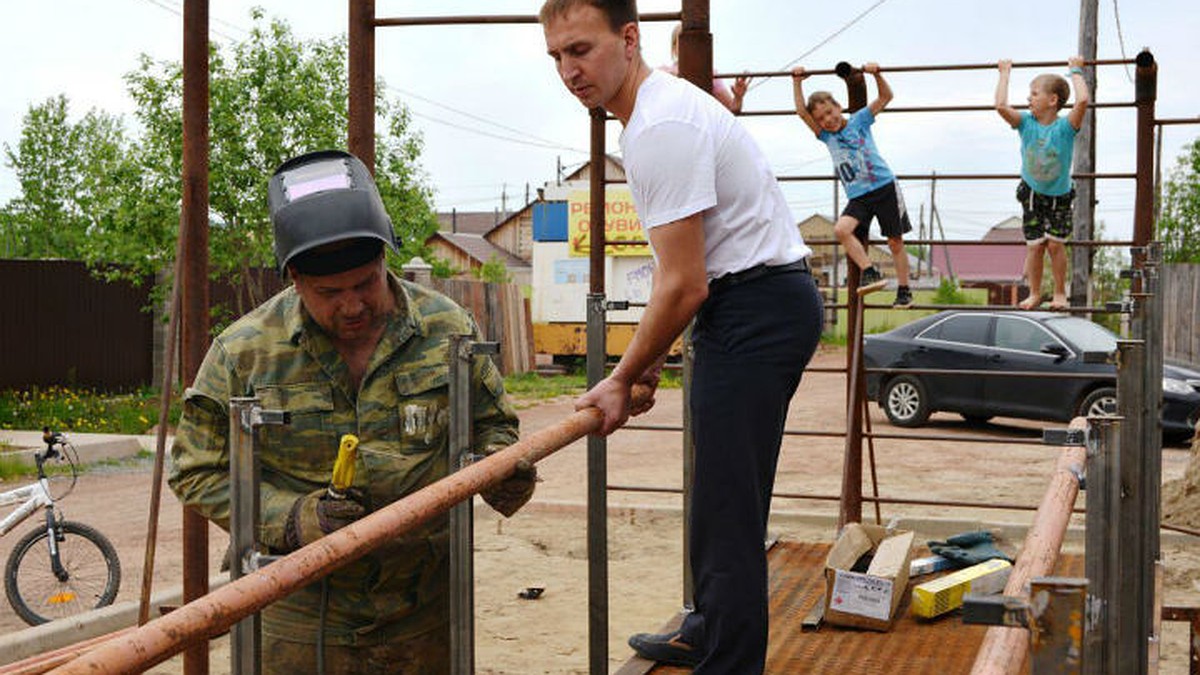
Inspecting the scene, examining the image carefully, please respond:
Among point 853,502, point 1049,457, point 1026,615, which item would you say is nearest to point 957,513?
point 853,502

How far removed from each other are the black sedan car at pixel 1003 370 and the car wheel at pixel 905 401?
1cm

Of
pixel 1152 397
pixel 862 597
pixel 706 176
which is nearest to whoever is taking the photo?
pixel 706 176

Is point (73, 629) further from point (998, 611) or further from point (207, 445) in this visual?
point (998, 611)

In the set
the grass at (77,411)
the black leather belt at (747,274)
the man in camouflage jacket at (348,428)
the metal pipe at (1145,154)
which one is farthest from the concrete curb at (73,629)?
the grass at (77,411)

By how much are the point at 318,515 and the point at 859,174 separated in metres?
6.15

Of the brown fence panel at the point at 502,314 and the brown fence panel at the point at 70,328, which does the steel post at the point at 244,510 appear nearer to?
the brown fence panel at the point at 70,328

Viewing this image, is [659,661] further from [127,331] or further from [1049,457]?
[127,331]

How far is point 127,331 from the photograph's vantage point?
61.7ft

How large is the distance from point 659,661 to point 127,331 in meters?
16.0

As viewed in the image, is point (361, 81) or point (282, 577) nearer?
point (282, 577)

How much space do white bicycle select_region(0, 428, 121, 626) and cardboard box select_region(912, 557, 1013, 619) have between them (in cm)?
438

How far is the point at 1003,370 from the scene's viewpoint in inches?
553

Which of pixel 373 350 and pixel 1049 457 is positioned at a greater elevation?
pixel 373 350

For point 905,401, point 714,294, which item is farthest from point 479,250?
point 714,294
